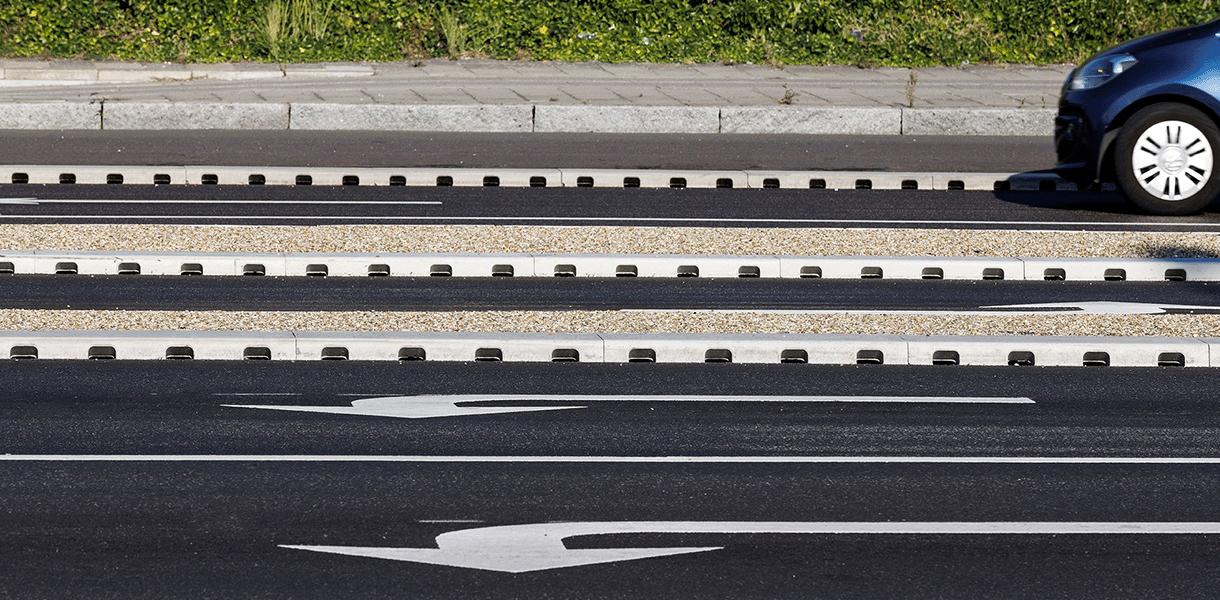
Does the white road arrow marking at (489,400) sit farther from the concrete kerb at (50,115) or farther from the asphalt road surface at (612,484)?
the concrete kerb at (50,115)

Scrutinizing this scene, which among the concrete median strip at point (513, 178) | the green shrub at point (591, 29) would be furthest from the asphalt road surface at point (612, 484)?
the green shrub at point (591, 29)

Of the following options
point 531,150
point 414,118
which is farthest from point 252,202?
point 414,118

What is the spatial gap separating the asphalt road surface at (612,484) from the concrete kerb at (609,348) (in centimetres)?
13

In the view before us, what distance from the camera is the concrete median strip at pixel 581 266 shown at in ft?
33.4

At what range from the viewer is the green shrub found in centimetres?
2225

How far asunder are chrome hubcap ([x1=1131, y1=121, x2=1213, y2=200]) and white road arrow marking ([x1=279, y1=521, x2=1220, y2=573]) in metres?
7.60

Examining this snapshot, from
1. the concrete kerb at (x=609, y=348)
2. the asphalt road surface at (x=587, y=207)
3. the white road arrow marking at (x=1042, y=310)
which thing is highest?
the asphalt road surface at (x=587, y=207)

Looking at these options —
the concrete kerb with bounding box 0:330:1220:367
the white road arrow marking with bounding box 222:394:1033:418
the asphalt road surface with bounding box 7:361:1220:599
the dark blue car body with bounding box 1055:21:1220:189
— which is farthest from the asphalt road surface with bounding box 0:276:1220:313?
the dark blue car body with bounding box 1055:21:1220:189

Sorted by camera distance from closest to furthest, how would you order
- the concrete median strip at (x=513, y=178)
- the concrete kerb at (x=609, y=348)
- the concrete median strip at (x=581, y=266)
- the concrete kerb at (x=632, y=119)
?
the concrete kerb at (x=609, y=348), the concrete median strip at (x=581, y=266), the concrete median strip at (x=513, y=178), the concrete kerb at (x=632, y=119)

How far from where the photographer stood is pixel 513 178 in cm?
1409

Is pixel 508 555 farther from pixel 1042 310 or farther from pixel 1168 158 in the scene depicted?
pixel 1168 158

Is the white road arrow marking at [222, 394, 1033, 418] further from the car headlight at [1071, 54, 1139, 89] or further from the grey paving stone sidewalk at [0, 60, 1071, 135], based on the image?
the grey paving stone sidewalk at [0, 60, 1071, 135]

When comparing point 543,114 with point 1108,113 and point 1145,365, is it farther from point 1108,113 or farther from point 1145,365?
point 1145,365

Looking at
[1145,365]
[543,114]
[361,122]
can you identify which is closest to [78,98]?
[361,122]
